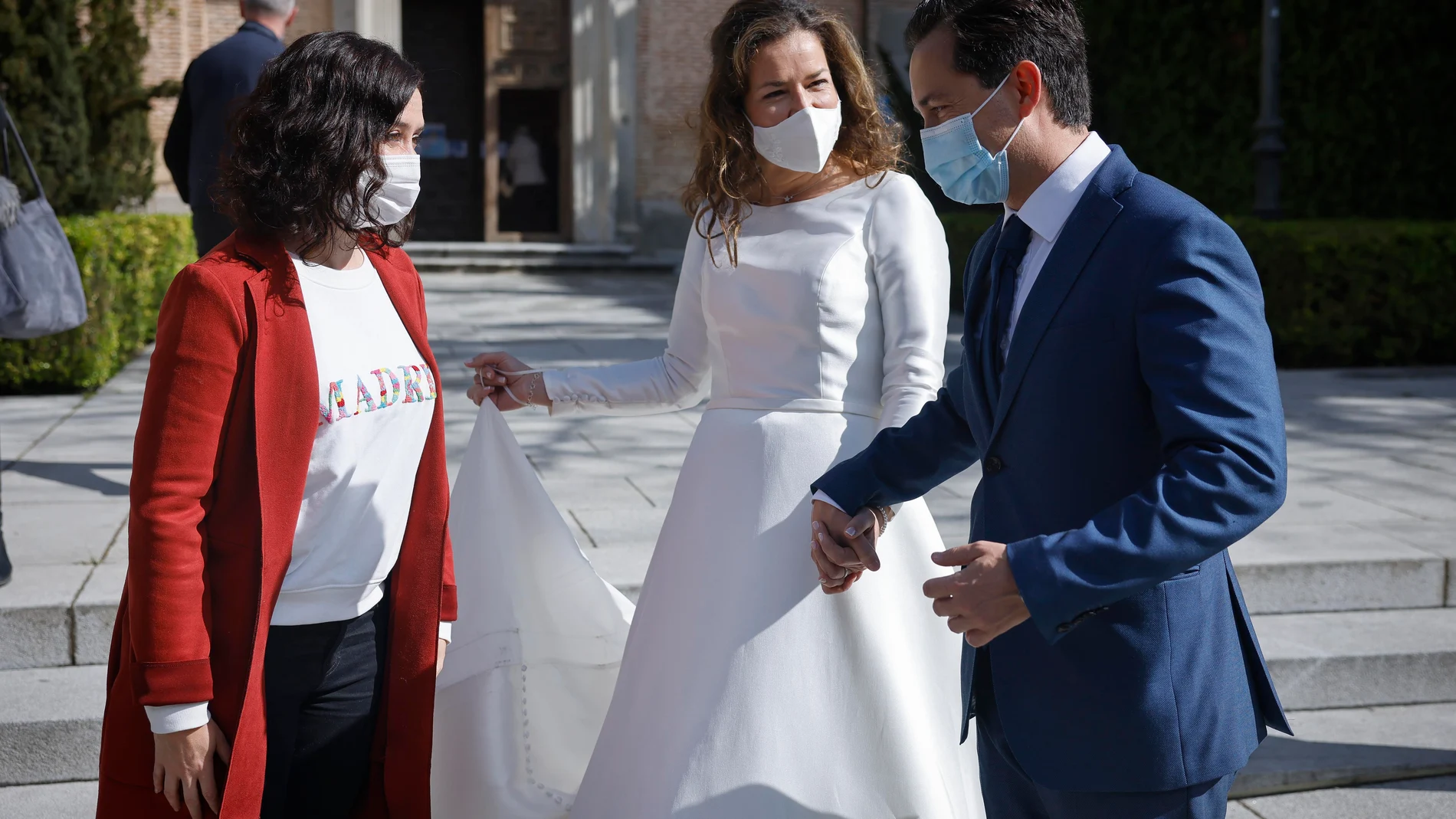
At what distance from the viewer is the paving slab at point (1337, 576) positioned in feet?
15.9

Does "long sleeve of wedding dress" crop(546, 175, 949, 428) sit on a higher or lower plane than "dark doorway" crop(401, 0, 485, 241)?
lower

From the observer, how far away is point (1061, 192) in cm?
193

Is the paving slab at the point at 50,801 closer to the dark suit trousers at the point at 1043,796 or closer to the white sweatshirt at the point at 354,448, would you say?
the white sweatshirt at the point at 354,448

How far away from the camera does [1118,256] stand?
179 cm

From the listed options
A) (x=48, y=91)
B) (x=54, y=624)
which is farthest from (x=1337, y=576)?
(x=48, y=91)

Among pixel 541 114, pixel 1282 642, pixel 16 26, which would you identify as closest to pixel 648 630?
pixel 1282 642

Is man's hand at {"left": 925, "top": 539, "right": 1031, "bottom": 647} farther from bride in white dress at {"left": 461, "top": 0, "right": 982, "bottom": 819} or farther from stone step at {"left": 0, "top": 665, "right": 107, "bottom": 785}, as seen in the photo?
stone step at {"left": 0, "top": 665, "right": 107, "bottom": 785}

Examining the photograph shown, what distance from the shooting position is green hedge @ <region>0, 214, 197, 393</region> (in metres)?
8.14

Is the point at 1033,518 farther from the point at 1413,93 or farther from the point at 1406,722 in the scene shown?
the point at 1413,93

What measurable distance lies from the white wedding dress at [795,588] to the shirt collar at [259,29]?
330cm

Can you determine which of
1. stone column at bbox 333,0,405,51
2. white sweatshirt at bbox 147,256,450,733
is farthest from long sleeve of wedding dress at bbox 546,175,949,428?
stone column at bbox 333,0,405,51

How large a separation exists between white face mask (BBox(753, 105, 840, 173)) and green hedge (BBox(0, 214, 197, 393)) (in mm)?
5706

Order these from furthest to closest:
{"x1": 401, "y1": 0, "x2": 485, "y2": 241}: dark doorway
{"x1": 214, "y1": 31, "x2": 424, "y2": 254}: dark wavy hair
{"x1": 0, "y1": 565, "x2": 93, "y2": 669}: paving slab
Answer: {"x1": 401, "y1": 0, "x2": 485, "y2": 241}: dark doorway → {"x1": 0, "y1": 565, "x2": 93, "y2": 669}: paving slab → {"x1": 214, "y1": 31, "x2": 424, "y2": 254}: dark wavy hair

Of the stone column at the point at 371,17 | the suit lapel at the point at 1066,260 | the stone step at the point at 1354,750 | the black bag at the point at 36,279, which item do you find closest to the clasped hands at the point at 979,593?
the suit lapel at the point at 1066,260
